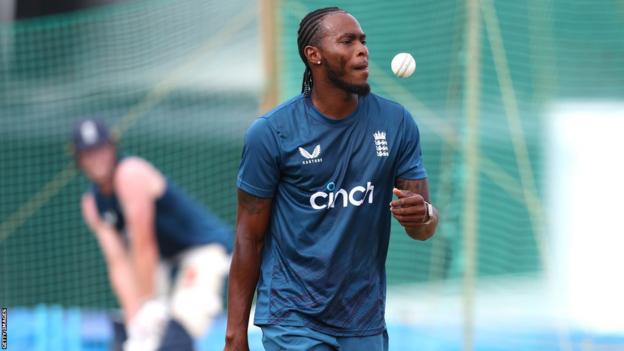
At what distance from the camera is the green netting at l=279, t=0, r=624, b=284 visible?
8375mm

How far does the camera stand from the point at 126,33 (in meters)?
9.45

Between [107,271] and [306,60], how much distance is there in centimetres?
531

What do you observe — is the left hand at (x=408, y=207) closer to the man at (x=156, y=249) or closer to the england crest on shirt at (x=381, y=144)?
the england crest on shirt at (x=381, y=144)

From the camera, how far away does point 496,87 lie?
28.3ft

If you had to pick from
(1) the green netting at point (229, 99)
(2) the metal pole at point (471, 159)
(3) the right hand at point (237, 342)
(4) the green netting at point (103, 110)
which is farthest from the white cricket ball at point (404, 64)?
(4) the green netting at point (103, 110)

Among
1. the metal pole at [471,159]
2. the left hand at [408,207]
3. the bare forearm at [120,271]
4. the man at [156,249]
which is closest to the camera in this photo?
the left hand at [408,207]

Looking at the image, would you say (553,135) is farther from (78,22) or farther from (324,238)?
(324,238)

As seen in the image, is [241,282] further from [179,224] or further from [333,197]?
[179,224]

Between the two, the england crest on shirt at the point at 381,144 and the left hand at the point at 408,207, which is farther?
the england crest on shirt at the point at 381,144

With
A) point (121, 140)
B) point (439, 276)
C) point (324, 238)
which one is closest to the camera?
point (324, 238)

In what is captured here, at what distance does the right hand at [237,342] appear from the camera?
437 centimetres

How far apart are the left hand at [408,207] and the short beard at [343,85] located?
403mm

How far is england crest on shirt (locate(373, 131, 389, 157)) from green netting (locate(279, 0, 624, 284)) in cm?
395

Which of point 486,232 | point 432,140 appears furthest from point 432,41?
point 486,232
